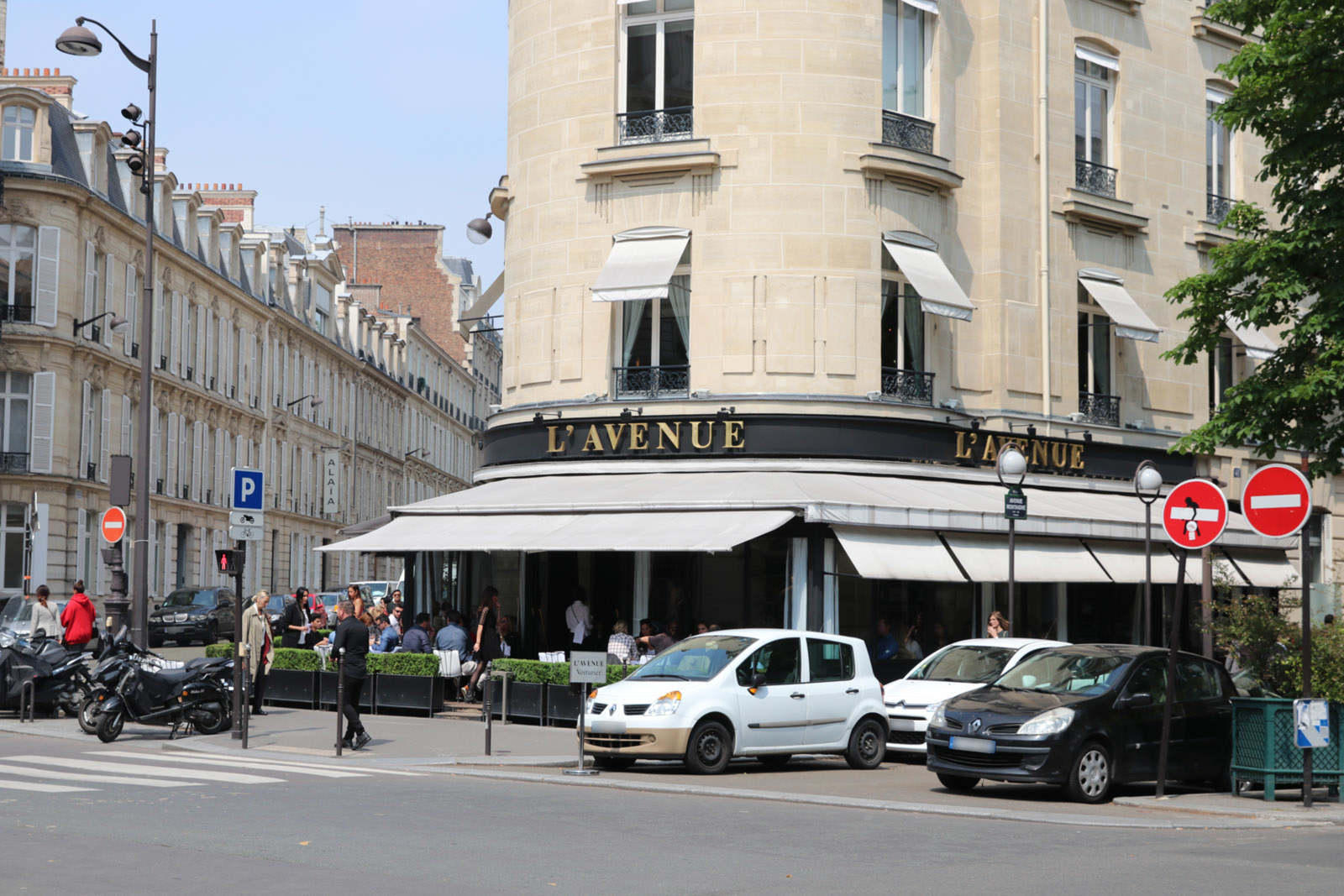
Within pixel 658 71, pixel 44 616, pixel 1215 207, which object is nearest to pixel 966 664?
pixel 658 71

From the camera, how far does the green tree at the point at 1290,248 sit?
18.0 m

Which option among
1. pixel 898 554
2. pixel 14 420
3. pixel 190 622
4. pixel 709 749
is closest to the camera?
pixel 709 749

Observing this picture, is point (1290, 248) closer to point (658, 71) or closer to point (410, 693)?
point (658, 71)

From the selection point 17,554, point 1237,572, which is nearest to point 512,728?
point 1237,572

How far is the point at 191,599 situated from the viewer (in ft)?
143

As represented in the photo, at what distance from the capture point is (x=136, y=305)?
50906 millimetres

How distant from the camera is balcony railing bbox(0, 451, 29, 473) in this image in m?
44.5

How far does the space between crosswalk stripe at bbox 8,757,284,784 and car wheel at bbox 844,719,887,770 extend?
613cm

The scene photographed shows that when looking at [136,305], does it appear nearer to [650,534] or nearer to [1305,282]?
[650,534]

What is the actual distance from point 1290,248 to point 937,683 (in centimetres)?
643

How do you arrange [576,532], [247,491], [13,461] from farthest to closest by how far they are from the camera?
1. [13,461]
2. [576,532]
3. [247,491]

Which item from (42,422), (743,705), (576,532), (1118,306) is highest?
(1118,306)

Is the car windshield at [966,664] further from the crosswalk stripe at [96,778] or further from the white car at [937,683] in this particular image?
the crosswalk stripe at [96,778]

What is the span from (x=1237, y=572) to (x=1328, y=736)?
13.1 metres
